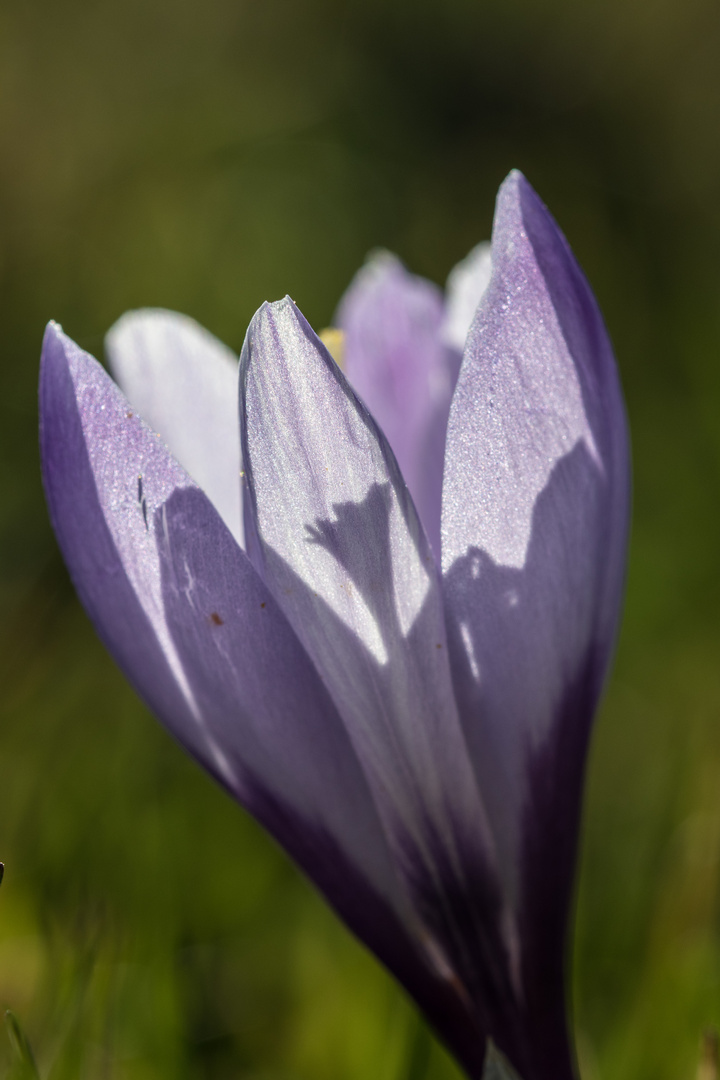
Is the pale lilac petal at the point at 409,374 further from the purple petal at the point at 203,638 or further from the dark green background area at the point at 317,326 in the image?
the dark green background area at the point at 317,326

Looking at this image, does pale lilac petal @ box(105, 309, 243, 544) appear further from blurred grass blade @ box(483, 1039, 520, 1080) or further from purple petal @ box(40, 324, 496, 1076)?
blurred grass blade @ box(483, 1039, 520, 1080)

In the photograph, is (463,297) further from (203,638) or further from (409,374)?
(203,638)

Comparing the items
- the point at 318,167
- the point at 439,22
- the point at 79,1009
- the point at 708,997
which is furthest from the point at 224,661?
the point at 439,22

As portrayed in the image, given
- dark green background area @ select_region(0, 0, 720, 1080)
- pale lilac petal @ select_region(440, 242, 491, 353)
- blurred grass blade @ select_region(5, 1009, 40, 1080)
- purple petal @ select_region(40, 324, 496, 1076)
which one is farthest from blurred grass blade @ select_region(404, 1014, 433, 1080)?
pale lilac petal @ select_region(440, 242, 491, 353)

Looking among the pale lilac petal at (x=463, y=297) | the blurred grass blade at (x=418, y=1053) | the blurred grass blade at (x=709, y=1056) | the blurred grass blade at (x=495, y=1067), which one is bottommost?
the blurred grass blade at (x=709, y=1056)

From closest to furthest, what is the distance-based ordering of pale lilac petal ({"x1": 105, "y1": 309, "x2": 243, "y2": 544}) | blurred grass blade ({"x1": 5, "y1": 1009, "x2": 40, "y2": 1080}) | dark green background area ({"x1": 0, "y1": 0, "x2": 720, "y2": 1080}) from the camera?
blurred grass blade ({"x1": 5, "y1": 1009, "x2": 40, "y2": 1080}), pale lilac petal ({"x1": 105, "y1": 309, "x2": 243, "y2": 544}), dark green background area ({"x1": 0, "y1": 0, "x2": 720, "y2": 1080})

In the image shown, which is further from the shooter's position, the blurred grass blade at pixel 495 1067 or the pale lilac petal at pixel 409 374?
the pale lilac petal at pixel 409 374

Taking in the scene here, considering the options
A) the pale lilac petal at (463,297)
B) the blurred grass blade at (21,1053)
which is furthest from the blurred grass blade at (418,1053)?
the pale lilac petal at (463,297)
